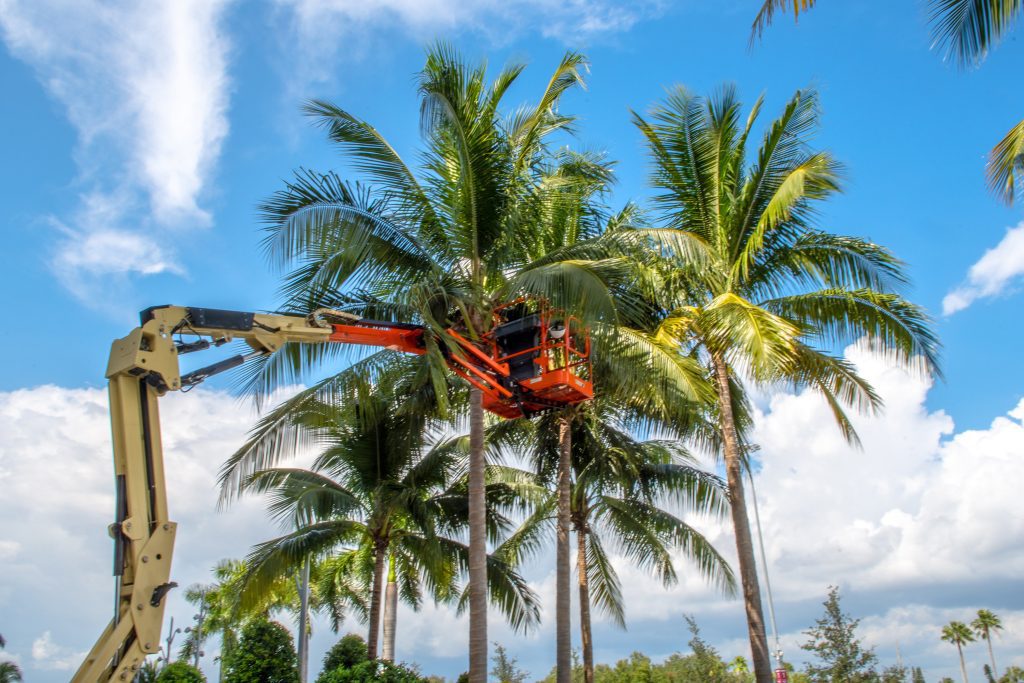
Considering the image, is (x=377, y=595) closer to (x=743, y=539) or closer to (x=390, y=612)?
(x=390, y=612)

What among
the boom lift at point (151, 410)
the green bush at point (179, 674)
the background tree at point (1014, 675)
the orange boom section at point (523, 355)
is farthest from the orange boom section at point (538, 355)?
the background tree at point (1014, 675)

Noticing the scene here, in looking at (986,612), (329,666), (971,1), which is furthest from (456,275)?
(986,612)

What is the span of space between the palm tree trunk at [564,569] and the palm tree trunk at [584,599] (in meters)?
2.68

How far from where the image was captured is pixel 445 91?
1424 centimetres

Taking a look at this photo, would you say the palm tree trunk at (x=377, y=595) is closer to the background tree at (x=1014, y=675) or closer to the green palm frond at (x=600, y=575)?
the green palm frond at (x=600, y=575)

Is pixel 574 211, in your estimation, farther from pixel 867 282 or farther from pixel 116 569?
pixel 116 569

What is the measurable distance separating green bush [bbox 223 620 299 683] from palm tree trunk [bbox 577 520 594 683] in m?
8.16

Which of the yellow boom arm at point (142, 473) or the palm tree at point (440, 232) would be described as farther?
the palm tree at point (440, 232)

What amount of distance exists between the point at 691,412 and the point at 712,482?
3648 millimetres

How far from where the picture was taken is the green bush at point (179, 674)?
12953mm

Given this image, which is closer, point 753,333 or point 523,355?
point 753,333

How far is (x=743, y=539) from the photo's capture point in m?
15.4

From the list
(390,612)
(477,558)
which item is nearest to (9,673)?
(390,612)

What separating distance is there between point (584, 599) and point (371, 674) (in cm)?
825
